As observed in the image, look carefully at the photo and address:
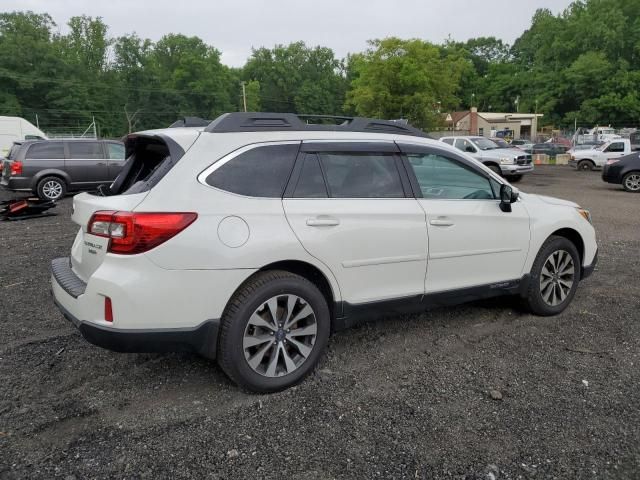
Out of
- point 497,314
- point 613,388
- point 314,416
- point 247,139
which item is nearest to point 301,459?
point 314,416

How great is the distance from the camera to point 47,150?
44.4 ft

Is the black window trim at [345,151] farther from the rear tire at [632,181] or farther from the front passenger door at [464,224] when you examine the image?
the rear tire at [632,181]

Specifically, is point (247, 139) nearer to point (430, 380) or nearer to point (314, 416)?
point (314, 416)

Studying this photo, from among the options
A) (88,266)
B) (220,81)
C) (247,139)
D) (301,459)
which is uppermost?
(220,81)

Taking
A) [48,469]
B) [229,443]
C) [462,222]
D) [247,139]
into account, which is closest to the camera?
[48,469]

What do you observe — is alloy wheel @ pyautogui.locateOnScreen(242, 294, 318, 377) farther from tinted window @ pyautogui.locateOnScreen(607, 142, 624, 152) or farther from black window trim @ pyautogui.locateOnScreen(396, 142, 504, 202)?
tinted window @ pyautogui.locateOnScreen(607, 142, 624, 152)

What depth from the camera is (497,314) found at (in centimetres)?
472

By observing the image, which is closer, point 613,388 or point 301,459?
point 301,459

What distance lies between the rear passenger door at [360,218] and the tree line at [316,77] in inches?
1549

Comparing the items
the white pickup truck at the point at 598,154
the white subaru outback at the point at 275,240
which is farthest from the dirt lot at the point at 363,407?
the white pickup truck at the point at 598,154

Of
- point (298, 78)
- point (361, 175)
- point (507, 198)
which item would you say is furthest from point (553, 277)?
point (298, 78)

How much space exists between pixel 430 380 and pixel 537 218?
6.29 feet

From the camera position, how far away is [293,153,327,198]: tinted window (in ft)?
10.9

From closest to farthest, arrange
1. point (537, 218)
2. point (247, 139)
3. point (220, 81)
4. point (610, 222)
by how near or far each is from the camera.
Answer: point (247, 139) < point (537, 218) < point (610, 222) < point (220, 81)
